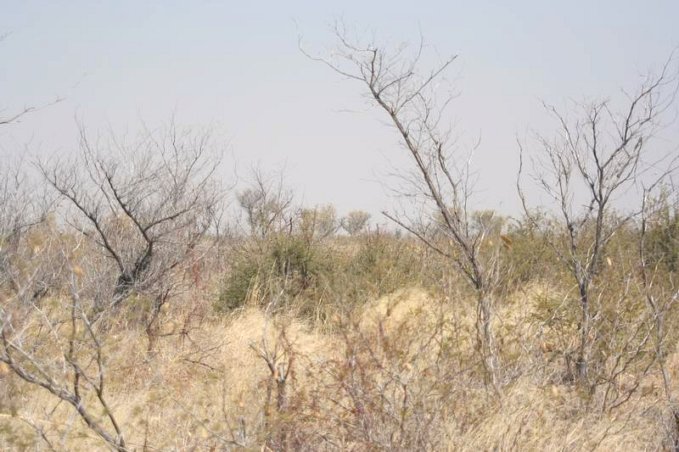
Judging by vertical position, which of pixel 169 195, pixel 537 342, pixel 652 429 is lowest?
pixel 652 429

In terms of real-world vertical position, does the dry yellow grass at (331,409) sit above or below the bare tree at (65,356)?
below

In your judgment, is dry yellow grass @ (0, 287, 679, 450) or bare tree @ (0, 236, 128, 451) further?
dry yellow grass @ (0, 287, 679, 450)

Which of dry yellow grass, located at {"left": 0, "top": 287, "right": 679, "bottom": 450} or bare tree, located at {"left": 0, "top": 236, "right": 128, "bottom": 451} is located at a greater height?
bare tree, located at {"left": 0, "top": 236, "right": 128, "bottom": 451}

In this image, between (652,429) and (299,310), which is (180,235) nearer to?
(299,310)

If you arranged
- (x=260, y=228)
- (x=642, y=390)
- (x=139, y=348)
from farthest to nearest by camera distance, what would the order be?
(x=260, y=228)
(x=139, y=348)
(x=642, y=390)


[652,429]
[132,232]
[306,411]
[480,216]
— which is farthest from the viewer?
[132,232]

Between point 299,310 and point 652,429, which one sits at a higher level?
point 299,310

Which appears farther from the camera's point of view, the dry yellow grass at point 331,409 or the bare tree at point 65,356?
the dry yellow grass at point 331,409

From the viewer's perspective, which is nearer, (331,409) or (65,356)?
(65,356)

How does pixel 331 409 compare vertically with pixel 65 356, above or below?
below

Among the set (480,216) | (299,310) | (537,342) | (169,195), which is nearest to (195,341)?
(299,310)

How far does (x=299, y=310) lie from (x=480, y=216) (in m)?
4.71

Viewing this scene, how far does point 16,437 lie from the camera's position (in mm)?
3746

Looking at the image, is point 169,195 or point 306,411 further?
point 169,195
